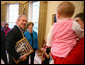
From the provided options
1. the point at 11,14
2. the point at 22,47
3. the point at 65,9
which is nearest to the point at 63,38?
the point at 65,9

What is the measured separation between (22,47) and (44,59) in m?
1.33

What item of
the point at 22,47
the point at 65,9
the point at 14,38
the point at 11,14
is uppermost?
the point at 11,14

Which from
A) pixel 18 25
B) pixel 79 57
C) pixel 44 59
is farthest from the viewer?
pixel 44 59

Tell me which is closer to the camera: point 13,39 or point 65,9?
point 65,9

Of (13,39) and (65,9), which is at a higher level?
(65,9)

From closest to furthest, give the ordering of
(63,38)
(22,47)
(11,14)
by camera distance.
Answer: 1. (63,38)
2. (22,47)
3. (11,14)

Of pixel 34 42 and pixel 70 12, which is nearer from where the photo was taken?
pixel 70 12

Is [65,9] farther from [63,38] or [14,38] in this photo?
[14,38]

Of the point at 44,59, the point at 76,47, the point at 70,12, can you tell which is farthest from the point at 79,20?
the point at 44,59

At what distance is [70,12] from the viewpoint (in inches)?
42.1

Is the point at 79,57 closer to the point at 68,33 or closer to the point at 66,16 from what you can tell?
the point at 68,33

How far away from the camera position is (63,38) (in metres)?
1.05

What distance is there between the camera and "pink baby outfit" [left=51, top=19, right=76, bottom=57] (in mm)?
1031

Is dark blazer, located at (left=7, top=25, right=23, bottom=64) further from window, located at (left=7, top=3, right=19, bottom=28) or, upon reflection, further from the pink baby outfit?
window, located at (left=7, top=3, right=19, bottom=28)
